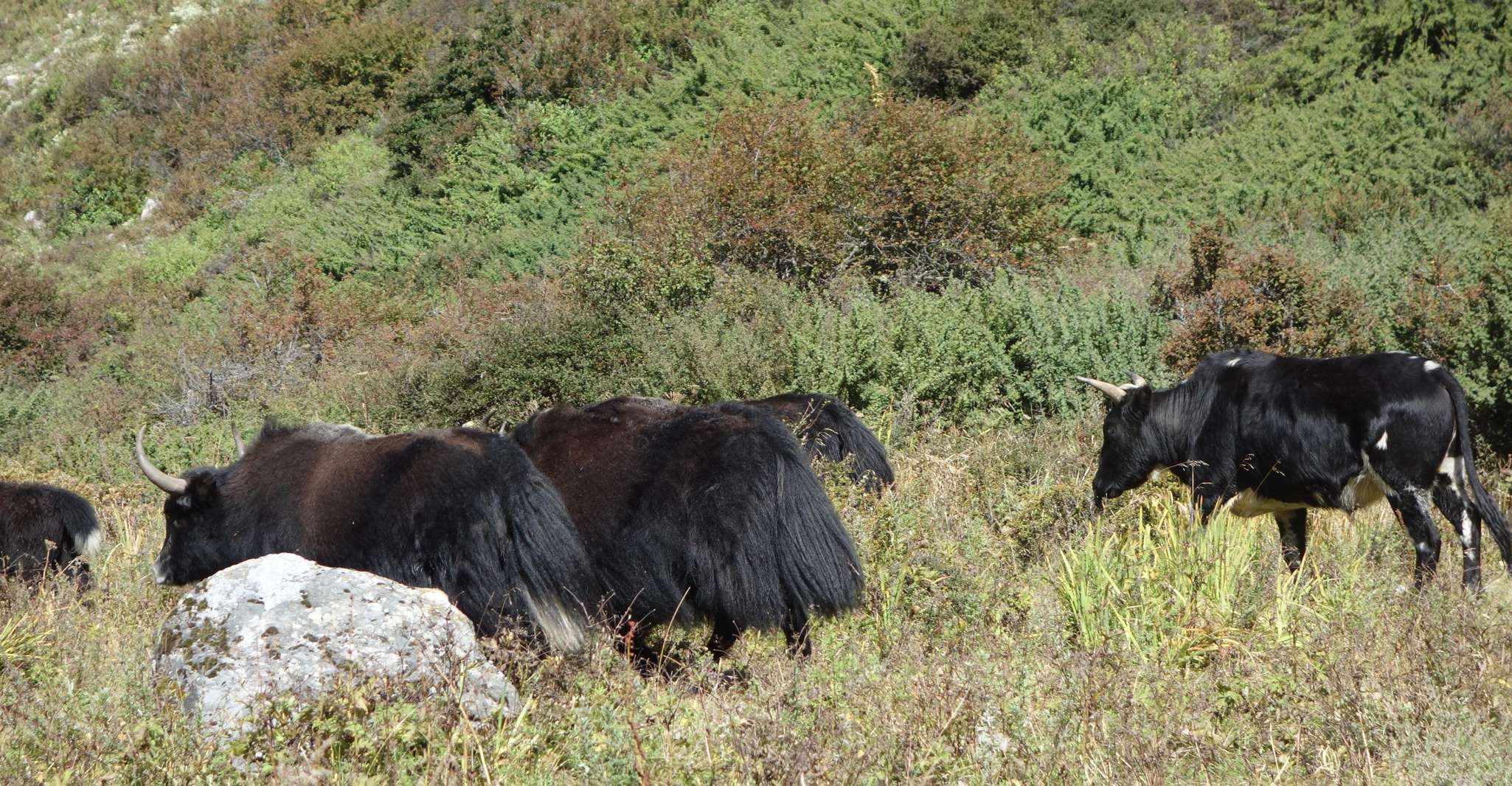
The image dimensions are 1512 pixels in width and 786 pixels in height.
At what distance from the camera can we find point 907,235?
16328 millimetres

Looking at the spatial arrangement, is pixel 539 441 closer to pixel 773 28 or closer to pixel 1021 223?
pixel 1021 223

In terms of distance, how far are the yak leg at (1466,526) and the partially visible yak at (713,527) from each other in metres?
3.81

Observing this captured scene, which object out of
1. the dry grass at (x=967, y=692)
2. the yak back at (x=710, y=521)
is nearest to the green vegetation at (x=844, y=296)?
the dry grass at (x=967, y=692)

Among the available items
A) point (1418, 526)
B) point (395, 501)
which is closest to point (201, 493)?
point (395, 501)

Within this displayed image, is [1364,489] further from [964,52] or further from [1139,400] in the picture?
[964,52]

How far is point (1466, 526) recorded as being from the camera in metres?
7.27

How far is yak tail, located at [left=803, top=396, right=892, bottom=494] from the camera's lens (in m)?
8.02

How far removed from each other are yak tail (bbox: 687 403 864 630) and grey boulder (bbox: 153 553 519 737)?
1295 mm

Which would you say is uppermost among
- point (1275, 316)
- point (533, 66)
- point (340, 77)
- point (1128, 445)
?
point (1128, 445)

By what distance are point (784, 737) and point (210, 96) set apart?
107 feet

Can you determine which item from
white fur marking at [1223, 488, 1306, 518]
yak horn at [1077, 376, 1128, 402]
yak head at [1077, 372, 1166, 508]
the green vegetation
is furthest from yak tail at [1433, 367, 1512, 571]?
yak horn at [1077, 376, 1128, 402]

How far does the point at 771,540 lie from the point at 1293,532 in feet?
13.1

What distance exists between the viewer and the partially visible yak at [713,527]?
226 inches

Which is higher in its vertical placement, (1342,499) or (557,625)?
(557,625)
